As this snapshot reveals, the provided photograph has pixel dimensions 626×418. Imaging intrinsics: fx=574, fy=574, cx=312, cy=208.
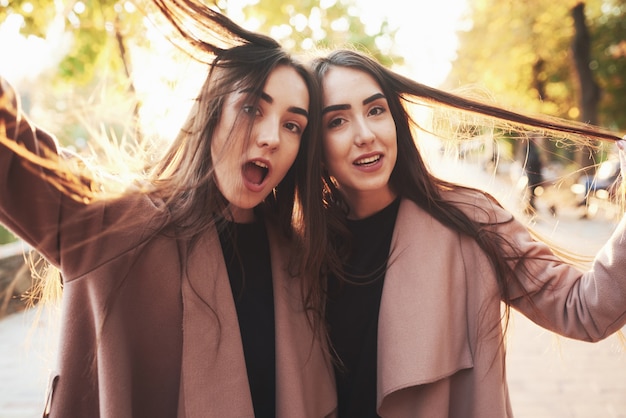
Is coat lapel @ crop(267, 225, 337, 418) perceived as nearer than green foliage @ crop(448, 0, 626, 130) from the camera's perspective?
Yes

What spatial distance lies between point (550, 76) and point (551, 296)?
86.1ft

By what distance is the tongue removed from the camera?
213 cm

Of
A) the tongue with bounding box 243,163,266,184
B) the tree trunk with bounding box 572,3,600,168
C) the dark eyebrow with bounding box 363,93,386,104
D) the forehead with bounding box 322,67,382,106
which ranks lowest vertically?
the tongue with bounding box 243,163,266,184

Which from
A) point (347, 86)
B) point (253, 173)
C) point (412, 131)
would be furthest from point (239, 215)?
point (412, 131)

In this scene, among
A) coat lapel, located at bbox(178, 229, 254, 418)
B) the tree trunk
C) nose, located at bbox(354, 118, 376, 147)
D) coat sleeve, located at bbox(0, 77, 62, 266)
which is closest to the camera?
coat sleeve, located at bbox(0, 77, 62, 266)

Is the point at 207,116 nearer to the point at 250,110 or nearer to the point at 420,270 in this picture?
the point at 250,110

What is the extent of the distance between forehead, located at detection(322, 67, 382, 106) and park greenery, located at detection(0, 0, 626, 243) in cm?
32

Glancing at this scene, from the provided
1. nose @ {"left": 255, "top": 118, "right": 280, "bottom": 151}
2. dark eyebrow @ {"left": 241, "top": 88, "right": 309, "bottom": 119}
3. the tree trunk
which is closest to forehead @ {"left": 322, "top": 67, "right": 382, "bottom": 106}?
dark eyebrow @ {"left": 241, "top": 88, "right": 309, "bottom": 119}

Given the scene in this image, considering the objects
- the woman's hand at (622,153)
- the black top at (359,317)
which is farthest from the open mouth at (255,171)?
the woman's hand at (622,153)

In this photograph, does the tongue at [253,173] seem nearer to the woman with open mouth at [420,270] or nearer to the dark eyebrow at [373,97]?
the woman with open mouth at [420,270]

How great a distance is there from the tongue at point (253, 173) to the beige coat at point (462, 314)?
0.67 m

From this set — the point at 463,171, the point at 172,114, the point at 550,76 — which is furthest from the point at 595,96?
the point at 172,114

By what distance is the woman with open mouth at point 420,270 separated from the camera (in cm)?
212

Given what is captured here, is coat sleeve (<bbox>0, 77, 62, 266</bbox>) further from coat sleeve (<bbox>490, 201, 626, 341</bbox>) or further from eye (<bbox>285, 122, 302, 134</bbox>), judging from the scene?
coat sleeve (<bbox>490, 201, 626, 341</bbox>)
